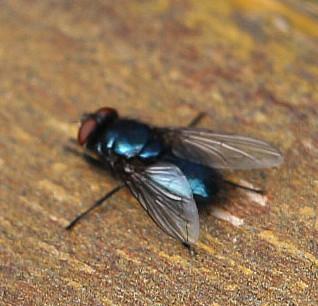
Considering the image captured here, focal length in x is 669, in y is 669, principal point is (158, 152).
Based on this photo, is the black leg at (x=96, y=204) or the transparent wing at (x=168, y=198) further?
the black leg at (x=96, y=204)

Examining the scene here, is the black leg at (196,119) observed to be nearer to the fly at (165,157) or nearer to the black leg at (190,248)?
the fly at (165,157)

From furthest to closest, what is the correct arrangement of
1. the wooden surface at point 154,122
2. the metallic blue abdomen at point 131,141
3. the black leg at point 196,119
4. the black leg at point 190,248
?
1. the black leg at point 196,119
2. the metallic blue abdomen at point 131,141
3. the black leg at point 190,248
4. the wooden surface at point 154,122

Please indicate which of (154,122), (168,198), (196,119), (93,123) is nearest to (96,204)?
(168,198)

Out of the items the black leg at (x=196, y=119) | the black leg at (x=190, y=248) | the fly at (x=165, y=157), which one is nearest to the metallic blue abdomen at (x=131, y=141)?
the fly at (x=165, y=157)

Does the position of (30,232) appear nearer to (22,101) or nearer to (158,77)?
(22,101)

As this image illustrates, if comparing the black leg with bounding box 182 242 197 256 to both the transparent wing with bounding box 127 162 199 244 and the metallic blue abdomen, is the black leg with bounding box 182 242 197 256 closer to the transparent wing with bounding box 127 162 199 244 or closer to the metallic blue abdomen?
the transparent wing with bounding box 127 162 199 244

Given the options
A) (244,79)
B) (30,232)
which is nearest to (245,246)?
(30,232)
